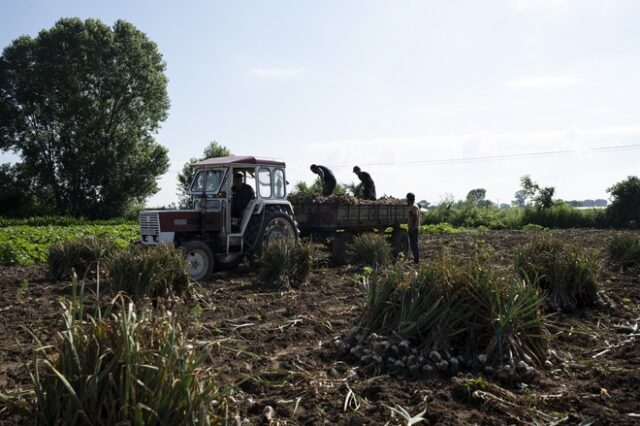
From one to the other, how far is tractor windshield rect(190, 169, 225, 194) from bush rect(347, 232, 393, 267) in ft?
10.8

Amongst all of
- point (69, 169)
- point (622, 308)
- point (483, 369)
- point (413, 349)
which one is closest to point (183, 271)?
point (413, 349)

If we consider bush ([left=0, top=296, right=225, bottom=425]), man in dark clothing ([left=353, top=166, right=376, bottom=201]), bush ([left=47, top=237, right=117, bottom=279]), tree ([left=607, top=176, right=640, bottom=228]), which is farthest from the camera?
tree ([left=607, top=176, right=640, bottom=228])

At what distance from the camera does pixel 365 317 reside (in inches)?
237

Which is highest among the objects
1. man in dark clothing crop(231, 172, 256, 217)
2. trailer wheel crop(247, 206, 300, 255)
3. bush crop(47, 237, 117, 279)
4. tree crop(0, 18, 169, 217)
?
tree crop(0, 18, 169, 217)

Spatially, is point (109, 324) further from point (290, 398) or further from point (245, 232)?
point (245, 232)

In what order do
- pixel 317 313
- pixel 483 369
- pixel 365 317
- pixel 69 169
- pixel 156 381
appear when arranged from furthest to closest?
pixel 69 169 < pixel 317 313 < pixel 365 317 < pixel 483 369 < pixel 156 381

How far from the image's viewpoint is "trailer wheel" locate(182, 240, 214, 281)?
10.6 meters

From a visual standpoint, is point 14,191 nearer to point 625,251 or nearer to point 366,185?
point 366,185

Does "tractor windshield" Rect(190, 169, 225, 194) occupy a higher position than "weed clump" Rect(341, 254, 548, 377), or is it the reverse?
"tractor windshield" Rect(190, 169, 225, 194)

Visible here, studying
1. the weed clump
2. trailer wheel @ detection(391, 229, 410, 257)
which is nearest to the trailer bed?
trailer wheel @ detection(391, 229, 410, 257)

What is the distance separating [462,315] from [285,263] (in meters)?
4.90

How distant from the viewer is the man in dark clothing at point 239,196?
1170cm

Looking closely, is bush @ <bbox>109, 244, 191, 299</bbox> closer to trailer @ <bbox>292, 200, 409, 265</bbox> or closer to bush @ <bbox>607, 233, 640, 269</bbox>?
trailer @ <bbox>292, 200, 409, 265</bbox>

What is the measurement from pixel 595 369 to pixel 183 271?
541cm
